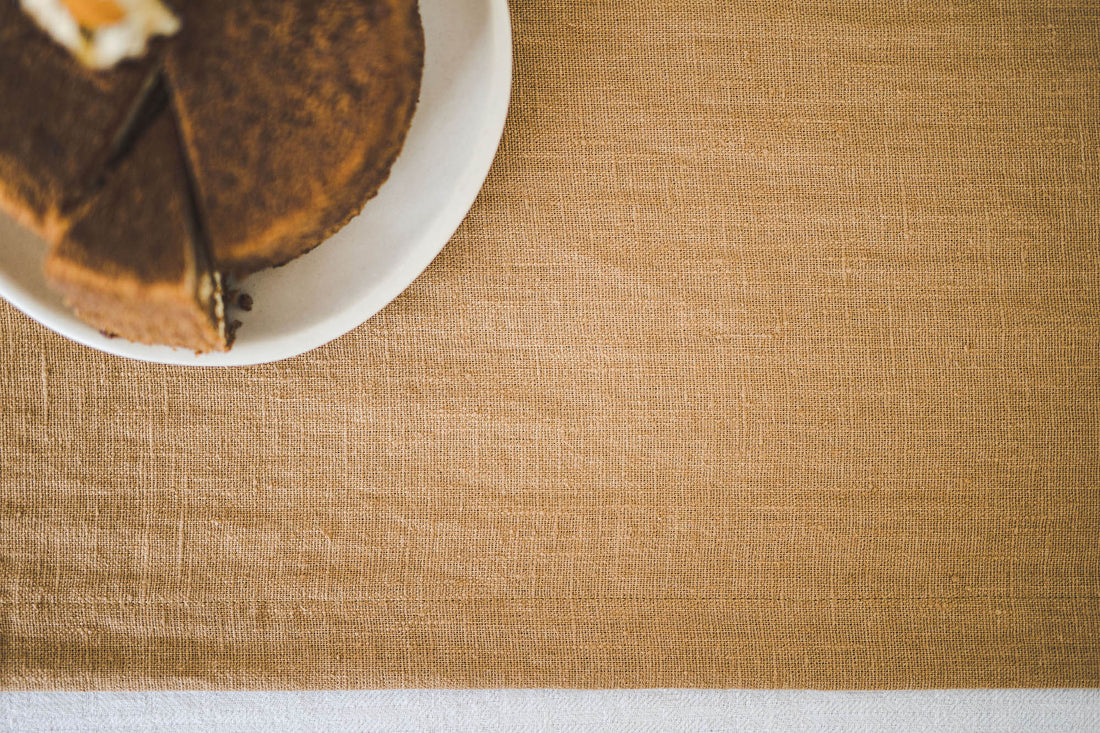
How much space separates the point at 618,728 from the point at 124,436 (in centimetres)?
73

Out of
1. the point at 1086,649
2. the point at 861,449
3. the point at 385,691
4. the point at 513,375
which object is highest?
the point at 513,375

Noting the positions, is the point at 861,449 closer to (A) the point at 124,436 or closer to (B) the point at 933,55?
(B) the point at 933,55

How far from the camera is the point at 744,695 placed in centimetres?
91

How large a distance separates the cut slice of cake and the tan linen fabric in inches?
7.2

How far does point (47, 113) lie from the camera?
62 cm

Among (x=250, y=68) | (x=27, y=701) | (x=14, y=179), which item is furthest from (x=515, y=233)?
(x=27, y=701)

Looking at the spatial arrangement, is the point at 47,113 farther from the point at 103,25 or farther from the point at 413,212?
the point at 413,212

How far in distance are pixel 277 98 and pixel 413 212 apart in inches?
6.8

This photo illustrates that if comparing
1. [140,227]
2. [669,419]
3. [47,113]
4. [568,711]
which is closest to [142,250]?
[140,227]

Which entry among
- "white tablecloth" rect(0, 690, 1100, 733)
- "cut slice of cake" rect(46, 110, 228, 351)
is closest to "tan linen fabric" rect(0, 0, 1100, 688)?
"white tablecloth" rect(0, 690, 1100, 733)

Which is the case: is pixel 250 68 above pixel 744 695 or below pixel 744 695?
above

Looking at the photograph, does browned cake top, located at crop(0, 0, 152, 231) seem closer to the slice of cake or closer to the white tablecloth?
the slice of cake

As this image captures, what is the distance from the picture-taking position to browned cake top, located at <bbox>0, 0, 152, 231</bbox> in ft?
2.00

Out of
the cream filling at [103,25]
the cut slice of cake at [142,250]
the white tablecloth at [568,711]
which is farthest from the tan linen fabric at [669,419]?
the cream filling at [103,25]
